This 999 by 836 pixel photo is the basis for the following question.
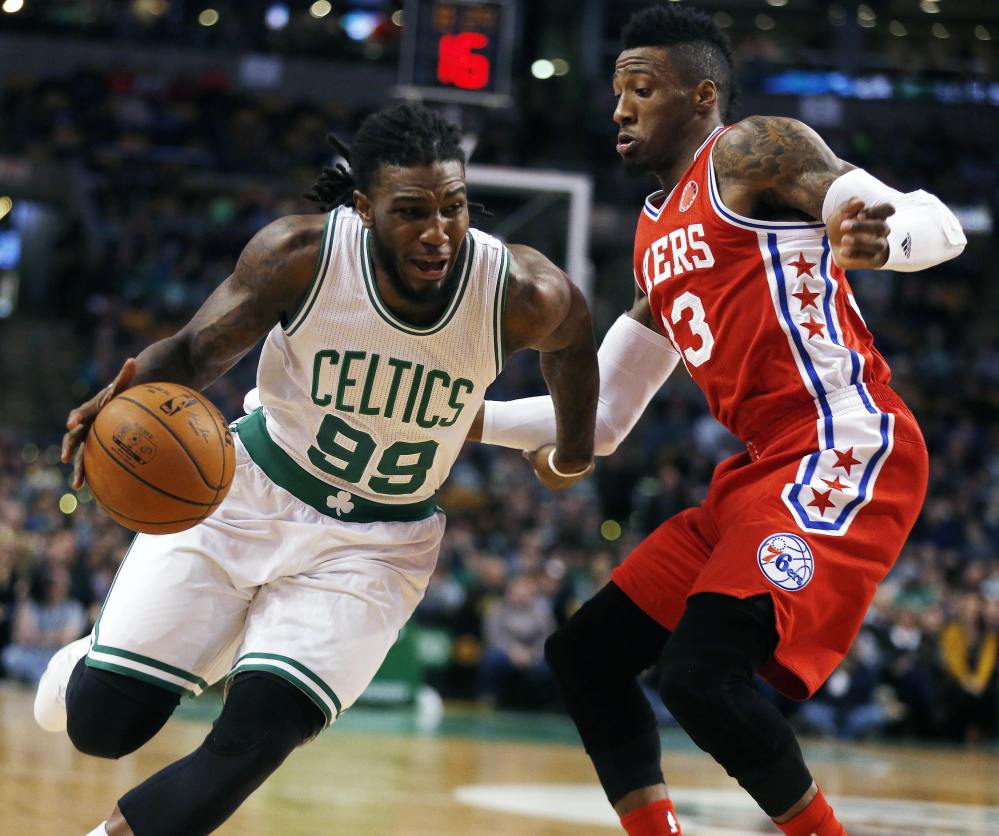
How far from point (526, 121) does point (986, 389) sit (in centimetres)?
758

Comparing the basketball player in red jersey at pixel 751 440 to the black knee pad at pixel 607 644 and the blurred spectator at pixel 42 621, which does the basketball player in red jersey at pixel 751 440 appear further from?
the blurred spectator at pixel 42 621

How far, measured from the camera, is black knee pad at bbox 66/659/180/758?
3.59 m

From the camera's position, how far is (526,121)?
20484mm

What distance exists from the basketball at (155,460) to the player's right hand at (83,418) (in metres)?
0.03

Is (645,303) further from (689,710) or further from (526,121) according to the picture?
(526,121)

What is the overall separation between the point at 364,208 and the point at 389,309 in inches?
11.0

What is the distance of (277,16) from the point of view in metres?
22.5

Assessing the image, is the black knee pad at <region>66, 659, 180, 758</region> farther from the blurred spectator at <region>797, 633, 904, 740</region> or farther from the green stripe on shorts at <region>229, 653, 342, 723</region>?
the blurred spectator at <region>797, 633, 904, 740</region>

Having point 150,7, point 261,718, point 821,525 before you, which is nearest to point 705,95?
point 821,525

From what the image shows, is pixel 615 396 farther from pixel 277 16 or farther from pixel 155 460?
pixel 277 16

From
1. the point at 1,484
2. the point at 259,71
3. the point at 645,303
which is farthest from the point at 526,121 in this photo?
the point at 645,303

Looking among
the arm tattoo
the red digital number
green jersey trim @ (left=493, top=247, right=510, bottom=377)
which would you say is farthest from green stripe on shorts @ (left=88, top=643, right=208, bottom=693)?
the red digital number

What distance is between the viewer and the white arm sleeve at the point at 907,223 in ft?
10.8

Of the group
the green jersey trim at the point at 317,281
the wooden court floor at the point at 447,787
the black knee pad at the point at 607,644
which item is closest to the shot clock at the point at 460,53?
the wooden court floor at the point at 447,787
